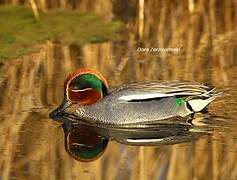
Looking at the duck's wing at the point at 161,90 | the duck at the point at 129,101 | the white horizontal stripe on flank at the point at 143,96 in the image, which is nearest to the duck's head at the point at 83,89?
the duck at the point at 129,101

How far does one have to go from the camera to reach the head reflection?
5.37 m

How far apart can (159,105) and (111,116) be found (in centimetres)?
36

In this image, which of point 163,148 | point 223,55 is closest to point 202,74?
point 223,55

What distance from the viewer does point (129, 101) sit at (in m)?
5.88

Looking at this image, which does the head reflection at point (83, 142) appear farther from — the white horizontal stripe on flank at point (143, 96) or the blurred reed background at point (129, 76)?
the white horizontal stripe on flank at point (143, 96)

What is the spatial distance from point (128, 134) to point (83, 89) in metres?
0.58

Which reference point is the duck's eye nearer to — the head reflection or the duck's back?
the duck's back

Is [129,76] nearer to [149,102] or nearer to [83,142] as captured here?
[149,102]

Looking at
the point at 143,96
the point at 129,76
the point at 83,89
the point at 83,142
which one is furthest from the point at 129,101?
the point at 129,76

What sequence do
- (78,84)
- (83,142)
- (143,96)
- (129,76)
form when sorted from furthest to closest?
(129,76), (78,84), (143,96), (83,142)

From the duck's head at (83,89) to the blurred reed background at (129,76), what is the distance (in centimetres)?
22

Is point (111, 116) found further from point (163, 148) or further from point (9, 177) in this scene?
point (9, 177)

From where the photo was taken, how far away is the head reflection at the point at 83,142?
5367mm

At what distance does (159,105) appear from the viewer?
5.89 metres
